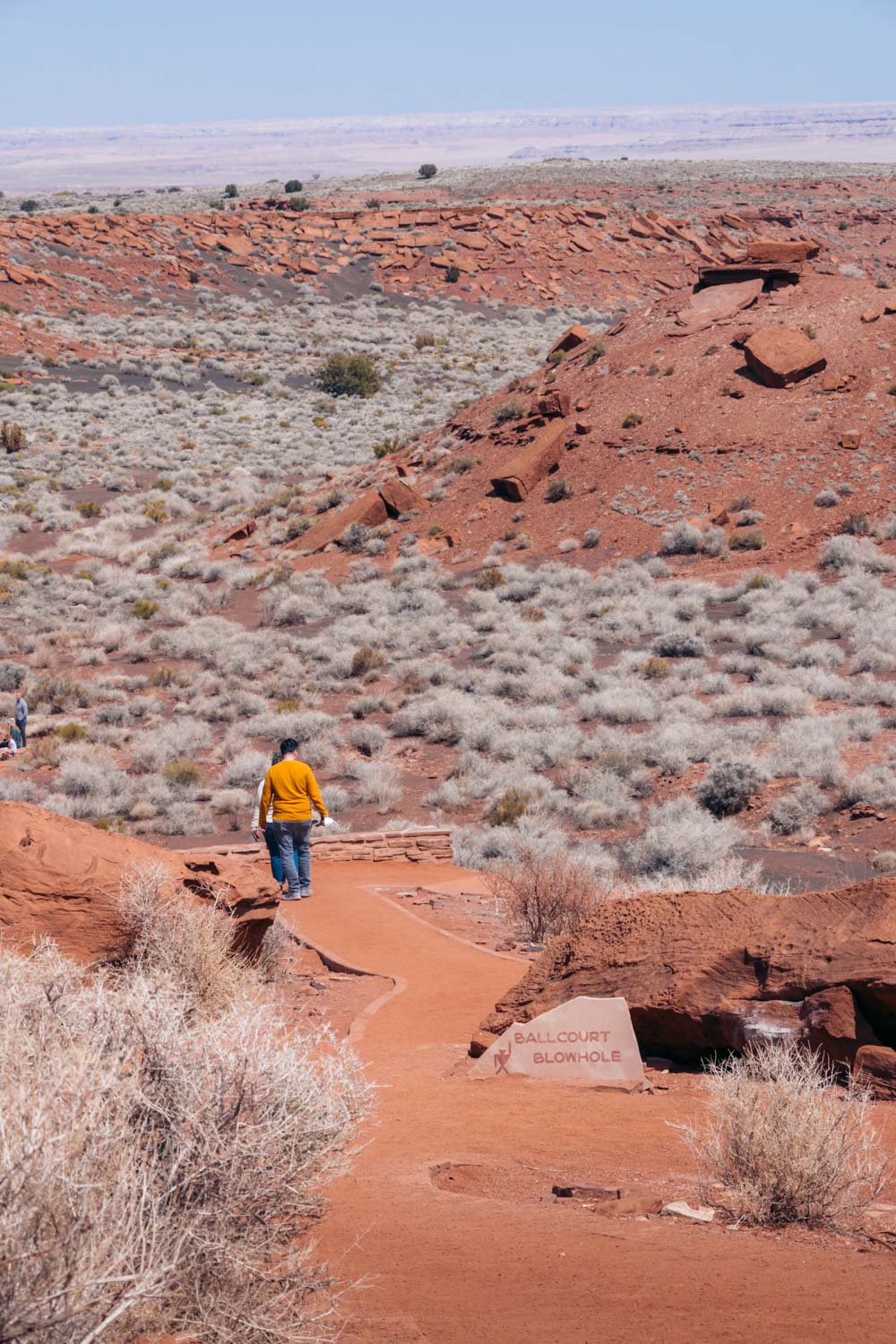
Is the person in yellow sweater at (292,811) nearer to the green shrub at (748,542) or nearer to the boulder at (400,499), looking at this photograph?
the green shrub at (748,542)

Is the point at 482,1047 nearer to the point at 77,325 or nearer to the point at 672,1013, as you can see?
the point at 672,1013

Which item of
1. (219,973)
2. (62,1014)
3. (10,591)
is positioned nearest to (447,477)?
(10,591)

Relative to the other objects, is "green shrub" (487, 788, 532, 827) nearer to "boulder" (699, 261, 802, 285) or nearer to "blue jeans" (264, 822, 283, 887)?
"blue jeans" (264, 822, 283, 887)

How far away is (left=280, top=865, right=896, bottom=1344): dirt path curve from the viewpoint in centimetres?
386

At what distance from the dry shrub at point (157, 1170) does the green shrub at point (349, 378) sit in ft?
159

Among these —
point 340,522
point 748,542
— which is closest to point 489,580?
point 748,542

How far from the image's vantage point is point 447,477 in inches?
1268

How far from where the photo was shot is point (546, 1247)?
4484 mm

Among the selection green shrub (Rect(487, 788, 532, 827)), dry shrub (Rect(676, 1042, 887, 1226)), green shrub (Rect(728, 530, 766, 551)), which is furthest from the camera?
green shrub (Rect(728, 530, 766, 551))

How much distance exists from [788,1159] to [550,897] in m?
6.44

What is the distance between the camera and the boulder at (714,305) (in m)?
33.0

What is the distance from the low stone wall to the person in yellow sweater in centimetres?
207

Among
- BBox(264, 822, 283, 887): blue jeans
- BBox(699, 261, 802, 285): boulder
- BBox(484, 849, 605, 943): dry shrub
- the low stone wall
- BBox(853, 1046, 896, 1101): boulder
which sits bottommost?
the low stone wall

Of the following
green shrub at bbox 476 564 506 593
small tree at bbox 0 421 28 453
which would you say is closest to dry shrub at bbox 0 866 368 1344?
green shrub at bbox 476 564 506 593
